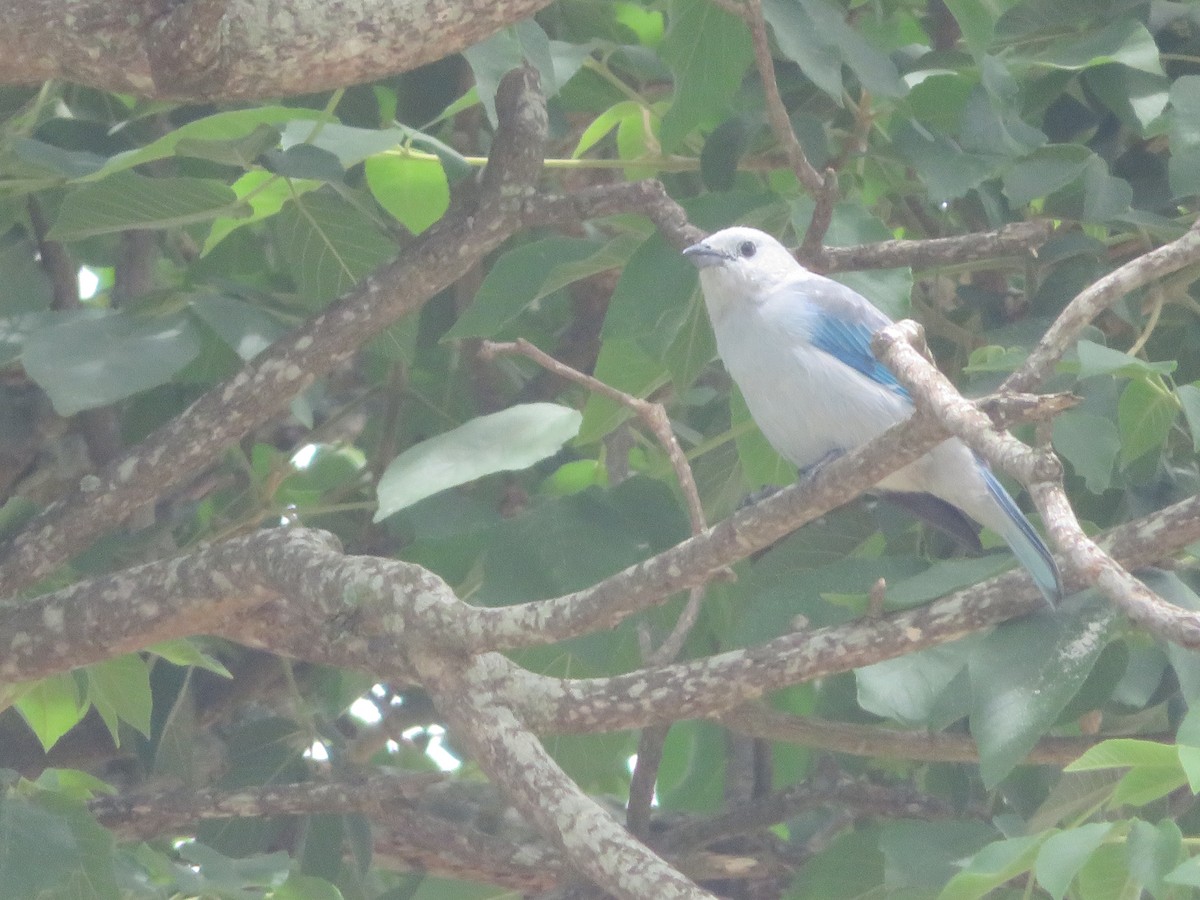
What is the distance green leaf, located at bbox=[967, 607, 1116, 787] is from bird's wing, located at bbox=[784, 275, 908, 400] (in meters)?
1.34

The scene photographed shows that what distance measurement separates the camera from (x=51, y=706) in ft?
13.1

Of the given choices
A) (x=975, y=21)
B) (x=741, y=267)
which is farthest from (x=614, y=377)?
(x=975, y=21)

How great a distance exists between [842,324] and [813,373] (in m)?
0.38

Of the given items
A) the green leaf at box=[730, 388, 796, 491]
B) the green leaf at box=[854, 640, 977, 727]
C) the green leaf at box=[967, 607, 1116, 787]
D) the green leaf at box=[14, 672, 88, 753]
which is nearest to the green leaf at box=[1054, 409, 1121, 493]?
the green leaf at box=[967, 607, 1116, 787]

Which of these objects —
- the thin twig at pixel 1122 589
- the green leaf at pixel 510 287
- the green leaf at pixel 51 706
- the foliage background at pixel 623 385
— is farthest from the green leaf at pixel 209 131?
the thin twig at pixel 1122 589

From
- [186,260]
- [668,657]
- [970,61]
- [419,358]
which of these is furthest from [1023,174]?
[186,260]

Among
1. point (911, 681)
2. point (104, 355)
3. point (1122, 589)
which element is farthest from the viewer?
point (104, 355)

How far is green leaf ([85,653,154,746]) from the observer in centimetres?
381

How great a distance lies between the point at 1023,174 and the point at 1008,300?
0.73m

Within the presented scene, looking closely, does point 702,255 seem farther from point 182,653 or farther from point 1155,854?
point 1155,854

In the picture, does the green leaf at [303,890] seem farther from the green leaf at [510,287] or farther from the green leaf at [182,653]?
the green leaf at [510,287]

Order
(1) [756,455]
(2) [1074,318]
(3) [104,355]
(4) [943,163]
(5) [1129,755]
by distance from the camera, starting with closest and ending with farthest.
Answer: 1. (2) [1074,318]
2. (5) [1129,755]
3. (3) [104,355]
4. (4) [943,163]
5. (1) [756,455]

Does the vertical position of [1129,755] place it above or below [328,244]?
below

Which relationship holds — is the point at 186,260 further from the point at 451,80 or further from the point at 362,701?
the point at 362,701
